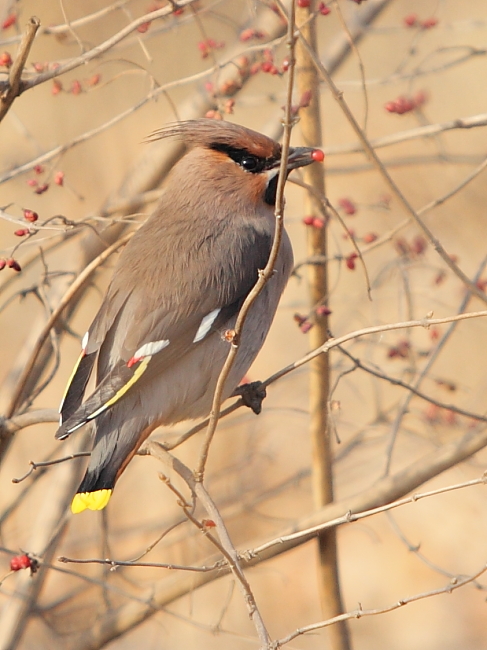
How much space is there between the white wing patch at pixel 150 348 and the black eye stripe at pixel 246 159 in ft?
2.42

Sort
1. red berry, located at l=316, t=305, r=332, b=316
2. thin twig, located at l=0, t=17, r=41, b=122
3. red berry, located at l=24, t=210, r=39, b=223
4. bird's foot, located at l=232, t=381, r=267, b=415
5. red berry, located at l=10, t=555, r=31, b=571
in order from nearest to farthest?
thin twig, located at l=0, t=17, r=41, b=122 → red berry, located at l=10, t=555, r=31, b=571 → red berry, located at l=24, t=210, r=39, b=223 → red berry, located at l=316, t=305, r=332, b=316 → bird's foot, located at l=232, t=381, r=267, b=415

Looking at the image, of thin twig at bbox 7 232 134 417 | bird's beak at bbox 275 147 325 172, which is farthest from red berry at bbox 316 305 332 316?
thin twig at bbox 7 232 134 417

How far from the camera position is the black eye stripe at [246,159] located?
3232 millimetres

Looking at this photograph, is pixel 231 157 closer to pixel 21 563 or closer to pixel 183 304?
pixel 183 304

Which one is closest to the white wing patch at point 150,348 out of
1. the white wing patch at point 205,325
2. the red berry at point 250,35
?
the white wing patch at point 205,325

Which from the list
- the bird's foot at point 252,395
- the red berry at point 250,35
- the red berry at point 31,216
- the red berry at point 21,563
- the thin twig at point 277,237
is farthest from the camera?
the red berry at point 250,35

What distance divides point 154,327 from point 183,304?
110 mm

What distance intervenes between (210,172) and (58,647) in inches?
77.2

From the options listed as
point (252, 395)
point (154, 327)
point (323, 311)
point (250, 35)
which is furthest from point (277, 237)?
point (250, 35)

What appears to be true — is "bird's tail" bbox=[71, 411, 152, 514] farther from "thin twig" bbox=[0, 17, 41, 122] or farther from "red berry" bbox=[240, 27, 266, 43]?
"red berry" bbox=[240, 27, 266, 43]

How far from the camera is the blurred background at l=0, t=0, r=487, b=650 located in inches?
134

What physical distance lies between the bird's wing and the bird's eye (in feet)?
1.33

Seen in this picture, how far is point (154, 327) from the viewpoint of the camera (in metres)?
2.87

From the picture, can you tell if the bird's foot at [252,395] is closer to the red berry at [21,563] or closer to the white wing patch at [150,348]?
the white wing patch at [150,348]
